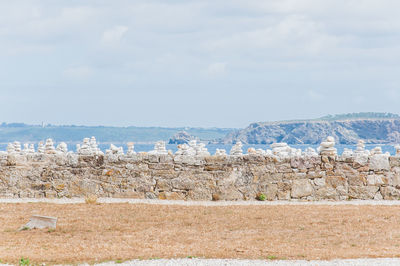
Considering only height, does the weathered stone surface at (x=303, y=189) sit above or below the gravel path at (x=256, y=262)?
above

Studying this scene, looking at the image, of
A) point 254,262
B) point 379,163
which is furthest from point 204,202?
point 254,262

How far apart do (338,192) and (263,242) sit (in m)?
6.13

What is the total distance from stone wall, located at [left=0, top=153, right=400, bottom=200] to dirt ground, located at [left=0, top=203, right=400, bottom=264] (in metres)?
1.58

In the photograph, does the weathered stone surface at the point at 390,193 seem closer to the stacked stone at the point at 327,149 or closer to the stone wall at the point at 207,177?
the stone wall at the point at 207,177

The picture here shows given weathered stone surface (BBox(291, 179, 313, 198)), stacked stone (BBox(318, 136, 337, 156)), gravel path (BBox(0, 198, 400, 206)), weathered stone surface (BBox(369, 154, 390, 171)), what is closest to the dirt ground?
gravel path (BBox(0, 198, 400, 206))

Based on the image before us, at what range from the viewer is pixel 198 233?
38.6 ft

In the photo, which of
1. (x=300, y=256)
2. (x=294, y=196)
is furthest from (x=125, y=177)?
(x=300, y=256)

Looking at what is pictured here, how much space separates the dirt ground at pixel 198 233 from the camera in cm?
975

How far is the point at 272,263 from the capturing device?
8.95m

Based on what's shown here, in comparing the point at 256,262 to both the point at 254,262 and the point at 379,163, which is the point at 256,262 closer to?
the point at 254,262

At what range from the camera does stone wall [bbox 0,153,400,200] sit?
1638 centimetres

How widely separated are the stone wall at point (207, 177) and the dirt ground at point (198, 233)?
1582 mm

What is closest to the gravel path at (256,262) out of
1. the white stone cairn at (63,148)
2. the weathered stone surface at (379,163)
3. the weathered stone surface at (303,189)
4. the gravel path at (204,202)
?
the gravel path at (204,202)

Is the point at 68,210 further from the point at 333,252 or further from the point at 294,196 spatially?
the point at 333,252
